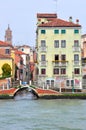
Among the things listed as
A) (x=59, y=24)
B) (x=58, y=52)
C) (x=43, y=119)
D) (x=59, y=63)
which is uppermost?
(x=59, y=24)

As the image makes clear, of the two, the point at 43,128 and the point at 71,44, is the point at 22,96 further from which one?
the point at 43,128

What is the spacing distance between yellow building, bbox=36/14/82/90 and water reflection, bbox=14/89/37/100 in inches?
78.5

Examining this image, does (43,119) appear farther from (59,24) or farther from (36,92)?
(59,24)

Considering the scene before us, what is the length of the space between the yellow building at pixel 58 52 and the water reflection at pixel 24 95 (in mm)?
1993

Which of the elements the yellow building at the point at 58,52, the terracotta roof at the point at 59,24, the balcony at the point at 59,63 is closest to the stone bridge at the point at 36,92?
the yellow building at the point at 58,52

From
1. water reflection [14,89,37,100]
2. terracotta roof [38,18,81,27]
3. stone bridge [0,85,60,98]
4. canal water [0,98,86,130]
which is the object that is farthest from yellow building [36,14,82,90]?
canal water [0,98,86,130]

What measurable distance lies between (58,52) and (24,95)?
225 inches

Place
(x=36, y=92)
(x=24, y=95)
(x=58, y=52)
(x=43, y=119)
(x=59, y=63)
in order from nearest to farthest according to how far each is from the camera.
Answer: (x=43, y=119) < (x=36, y=92) < (x=59, y=63) < (x=58, y=52) < (x=24, y=95)

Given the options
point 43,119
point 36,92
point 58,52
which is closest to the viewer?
point 43,119

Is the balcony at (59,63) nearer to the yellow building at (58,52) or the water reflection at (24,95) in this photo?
the yellow building at (58,52)

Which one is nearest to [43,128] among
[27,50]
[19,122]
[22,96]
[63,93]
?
[19,122]

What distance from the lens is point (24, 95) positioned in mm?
63781

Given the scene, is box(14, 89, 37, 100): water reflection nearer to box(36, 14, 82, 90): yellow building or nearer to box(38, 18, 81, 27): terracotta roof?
box(36, 14, 82, 90): yellow building

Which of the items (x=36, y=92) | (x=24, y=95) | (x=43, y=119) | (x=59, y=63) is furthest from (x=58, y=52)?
(x=43, y=119)
